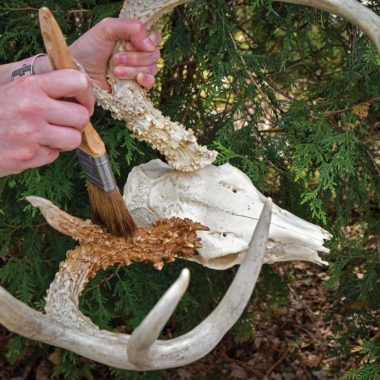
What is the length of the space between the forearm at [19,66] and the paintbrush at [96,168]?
39 centimetres

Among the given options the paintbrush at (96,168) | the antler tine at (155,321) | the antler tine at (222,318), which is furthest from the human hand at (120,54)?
the antler tine at (155,321)

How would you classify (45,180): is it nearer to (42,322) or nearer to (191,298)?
(191,298)

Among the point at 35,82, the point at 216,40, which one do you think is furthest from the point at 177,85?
the point at 35,82

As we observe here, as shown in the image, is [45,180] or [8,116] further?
[45,180]

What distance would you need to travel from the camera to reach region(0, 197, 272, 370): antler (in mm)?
1340

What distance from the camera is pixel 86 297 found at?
306cm

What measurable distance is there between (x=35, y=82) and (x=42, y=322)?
568 millimetres

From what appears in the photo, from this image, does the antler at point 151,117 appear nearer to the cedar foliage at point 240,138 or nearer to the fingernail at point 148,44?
the fingernail at point 148,44

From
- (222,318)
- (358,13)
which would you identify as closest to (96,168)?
(222,318)

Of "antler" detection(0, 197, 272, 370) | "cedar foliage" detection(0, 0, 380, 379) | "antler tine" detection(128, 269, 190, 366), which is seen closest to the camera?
"antler tine" detection(128, 269, 190, 366)

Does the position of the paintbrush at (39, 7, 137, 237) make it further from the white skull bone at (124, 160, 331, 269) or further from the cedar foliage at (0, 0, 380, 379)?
the cedar foliage at (0, 0, 380, 379)

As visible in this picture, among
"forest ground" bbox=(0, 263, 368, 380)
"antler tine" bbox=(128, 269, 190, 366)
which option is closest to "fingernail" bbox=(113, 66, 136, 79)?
"antler tine" bbox=(128, 269, 190, 366)

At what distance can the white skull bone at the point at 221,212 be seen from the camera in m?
1.75

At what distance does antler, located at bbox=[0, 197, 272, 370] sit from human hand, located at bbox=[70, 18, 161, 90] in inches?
18.3
